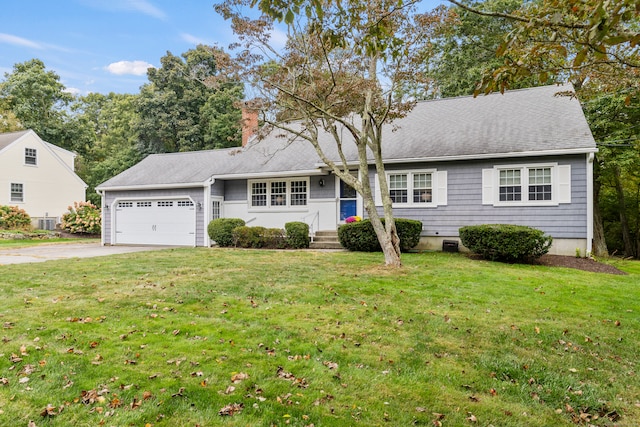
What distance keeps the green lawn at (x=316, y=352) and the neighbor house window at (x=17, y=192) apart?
20.5 meters

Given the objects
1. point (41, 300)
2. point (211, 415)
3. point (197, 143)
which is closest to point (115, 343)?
point (211, 415)

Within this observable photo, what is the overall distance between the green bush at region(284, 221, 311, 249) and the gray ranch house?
4.11ft

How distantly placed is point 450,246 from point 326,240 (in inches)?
165

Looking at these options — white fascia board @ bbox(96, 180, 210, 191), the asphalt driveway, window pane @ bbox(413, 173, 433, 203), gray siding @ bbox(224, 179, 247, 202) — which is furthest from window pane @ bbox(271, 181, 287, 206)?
window pane @ bbox(413, 173, 433, 203)

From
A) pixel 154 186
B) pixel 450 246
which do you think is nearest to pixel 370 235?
pixel 450 246

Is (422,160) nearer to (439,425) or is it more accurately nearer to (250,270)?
(250,270)

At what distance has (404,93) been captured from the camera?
1006 cm

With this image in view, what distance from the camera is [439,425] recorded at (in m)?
2.69

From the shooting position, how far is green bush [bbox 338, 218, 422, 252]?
11711mm

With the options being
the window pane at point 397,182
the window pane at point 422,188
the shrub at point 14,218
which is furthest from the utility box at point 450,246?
the shrub at point 14,218

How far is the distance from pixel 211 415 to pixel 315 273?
5230 millimetres

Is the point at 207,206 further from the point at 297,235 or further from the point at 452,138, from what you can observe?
the point at 452,138

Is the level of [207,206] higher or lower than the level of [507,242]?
higher

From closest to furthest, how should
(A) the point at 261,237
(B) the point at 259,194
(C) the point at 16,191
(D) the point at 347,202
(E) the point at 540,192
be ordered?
(E) the point at 540,192, (A) the point at 261,237, (D) the point at 347,202, (B) the point at 259,194, (C) the point at 16,191
